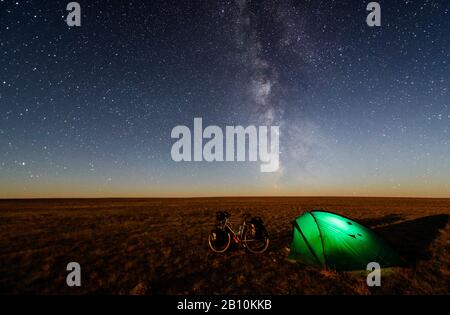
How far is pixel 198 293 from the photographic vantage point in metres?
6.74

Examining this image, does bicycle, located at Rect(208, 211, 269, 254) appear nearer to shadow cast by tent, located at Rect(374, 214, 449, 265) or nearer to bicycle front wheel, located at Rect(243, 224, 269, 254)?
bicycle front wheel, located at Rect(243, 224, 269, 254)

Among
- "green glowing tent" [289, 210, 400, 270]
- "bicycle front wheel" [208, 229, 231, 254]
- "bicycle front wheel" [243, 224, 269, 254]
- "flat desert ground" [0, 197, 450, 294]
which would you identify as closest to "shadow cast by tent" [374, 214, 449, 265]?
"flat desert ground" [0, 197, 450, 294]

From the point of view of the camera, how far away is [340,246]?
8250mm

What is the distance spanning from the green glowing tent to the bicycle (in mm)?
1568

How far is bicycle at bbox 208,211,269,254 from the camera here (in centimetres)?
1002

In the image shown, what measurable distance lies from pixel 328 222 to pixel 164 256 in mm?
6480

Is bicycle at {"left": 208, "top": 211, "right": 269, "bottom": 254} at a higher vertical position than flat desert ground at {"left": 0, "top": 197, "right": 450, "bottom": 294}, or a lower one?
higher

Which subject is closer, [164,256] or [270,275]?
[270,275]

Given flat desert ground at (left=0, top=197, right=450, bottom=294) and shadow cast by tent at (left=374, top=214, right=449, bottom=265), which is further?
shadow cast by tent at (left=374, top=214, right=449, bottom=265)

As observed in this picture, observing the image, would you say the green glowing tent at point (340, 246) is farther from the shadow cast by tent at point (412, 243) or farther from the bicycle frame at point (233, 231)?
the bicycle frame at point (233, 231)
